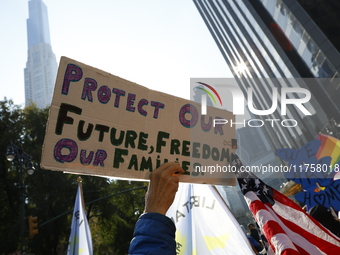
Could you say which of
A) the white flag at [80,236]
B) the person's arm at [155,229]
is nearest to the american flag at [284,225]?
the person's arm at [155,229]

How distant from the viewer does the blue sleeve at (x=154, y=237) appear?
132 cm

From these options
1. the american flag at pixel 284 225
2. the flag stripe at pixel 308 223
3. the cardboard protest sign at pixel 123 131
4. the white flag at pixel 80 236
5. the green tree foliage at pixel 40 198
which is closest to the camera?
the american flag at pixel 284 225

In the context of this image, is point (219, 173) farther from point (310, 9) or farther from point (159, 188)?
Result: point (310, 9)

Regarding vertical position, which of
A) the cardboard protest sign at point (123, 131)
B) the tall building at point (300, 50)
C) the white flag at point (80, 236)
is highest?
the tall building at point (300, 50)

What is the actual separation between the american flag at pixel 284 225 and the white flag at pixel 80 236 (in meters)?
5.13

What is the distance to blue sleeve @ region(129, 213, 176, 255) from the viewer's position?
1.32 metres

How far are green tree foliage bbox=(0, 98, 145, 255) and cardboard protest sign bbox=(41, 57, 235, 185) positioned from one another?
17.5 metres

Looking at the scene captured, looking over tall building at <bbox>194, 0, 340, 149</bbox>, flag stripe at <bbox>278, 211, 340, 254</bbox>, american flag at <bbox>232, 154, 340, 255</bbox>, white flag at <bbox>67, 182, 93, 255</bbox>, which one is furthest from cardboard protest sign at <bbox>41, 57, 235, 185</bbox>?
tall building at <bbox>194, 0, 340, 149</bbox>

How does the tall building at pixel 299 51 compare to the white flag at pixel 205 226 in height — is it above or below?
above

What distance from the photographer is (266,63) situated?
29.7 metres

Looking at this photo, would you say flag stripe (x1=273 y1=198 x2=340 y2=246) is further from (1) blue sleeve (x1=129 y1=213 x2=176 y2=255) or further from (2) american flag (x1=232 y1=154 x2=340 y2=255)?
(1) blue sleeve (x1=129 y1=213 x2=176 y2=255)

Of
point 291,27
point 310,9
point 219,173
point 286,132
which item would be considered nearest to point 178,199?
point 219,173

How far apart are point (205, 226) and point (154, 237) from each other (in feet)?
7.26

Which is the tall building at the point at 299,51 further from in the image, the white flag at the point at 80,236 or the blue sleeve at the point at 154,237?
the blue sleeve at the point at 154,237
